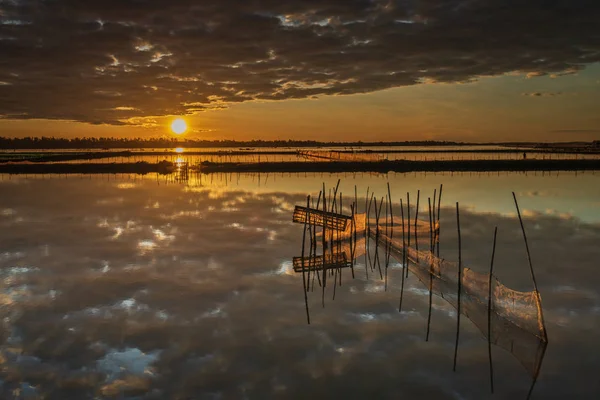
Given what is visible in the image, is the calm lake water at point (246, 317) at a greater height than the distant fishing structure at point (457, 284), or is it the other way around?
the distant fishing structure at point (457, 284)

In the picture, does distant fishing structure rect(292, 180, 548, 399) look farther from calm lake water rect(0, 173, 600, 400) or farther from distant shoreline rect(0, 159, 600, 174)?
distant shoreline rect(0, 159, 600, 174)

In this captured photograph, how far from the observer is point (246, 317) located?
1093 centimetres

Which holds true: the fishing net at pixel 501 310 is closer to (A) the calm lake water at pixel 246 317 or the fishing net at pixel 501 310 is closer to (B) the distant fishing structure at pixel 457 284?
(B) the distant fishing structure at pixel 457 284

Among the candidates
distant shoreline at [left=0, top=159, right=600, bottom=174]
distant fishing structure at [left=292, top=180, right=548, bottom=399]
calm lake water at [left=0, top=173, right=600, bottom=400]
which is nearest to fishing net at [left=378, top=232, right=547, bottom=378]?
distant fishing structure at [left=292, top=180, right=548, bottom=399]

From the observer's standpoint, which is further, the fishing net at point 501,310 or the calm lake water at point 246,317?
the fishing net at point 501,310

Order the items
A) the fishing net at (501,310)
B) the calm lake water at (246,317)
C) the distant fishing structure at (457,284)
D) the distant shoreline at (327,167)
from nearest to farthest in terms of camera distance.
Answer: the calm lake water at (246,317) < the fishing net at (501,310) < the distant fishing structure at (457,284) < the distant shoreline at (327,167)

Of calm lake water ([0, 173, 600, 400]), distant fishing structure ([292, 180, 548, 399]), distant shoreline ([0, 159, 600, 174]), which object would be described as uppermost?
distant shoreline ([0, 159, 600, 174])

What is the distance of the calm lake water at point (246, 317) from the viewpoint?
8102 mm

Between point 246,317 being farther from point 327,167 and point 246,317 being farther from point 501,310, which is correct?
point 327,167

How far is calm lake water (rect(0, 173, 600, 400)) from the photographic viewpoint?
8.10 metres

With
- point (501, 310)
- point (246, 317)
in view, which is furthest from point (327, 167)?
point (501, 310)

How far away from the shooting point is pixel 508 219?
2275cm

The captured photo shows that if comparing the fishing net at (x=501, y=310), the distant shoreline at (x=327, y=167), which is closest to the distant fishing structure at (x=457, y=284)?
the fishing net at (x=501, y=310)

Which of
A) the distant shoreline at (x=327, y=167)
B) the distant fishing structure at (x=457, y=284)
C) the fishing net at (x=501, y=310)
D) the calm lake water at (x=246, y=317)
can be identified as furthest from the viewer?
the distant shoreline at (x=327, y=167)
